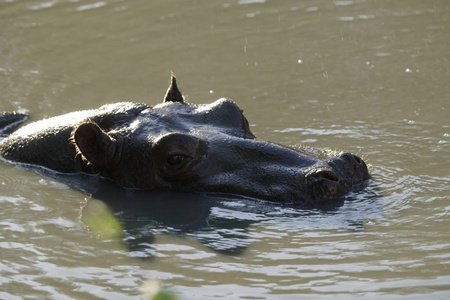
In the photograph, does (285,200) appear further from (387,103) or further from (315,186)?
(387,103)

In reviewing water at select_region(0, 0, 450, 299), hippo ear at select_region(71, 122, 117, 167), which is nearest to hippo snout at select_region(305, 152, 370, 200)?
water at select_region(0, 0, 450, 299)

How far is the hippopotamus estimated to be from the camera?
20.8 ft

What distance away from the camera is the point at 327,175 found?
6.20 metres

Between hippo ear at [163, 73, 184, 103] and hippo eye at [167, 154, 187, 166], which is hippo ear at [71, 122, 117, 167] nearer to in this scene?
hippo eye at [167, 154, 187, 166]

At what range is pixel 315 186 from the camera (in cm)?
624

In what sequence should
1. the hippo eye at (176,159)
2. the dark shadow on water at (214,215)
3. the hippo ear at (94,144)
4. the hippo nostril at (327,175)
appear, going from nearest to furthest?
the dark shadow on water at (214,215) → the hippo nostril at (327,175) → the hippo eye at (176,159) → the hippo ear at (94,144)

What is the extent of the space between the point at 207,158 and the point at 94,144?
1034 millimetres

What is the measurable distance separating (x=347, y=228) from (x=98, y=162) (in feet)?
7.73

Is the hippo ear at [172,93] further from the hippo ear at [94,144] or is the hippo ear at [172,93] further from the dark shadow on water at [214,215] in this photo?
the dark shadow on water at [214,215]

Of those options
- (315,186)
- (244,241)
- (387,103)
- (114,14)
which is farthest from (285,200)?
(114,14)

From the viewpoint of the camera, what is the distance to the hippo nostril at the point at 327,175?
615cm

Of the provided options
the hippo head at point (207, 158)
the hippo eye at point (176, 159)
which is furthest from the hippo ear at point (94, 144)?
the hippo eye at point (176, 159)

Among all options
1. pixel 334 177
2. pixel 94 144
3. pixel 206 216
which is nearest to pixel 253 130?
pixel 94 144

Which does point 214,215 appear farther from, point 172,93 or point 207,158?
point 172,93
